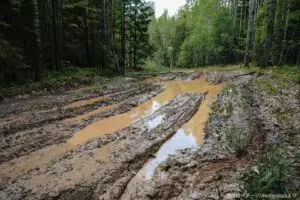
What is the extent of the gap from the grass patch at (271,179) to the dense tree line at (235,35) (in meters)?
14.6

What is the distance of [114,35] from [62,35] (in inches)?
311

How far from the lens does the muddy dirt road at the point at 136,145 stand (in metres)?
3.92

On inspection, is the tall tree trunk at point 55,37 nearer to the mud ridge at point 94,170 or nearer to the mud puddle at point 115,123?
the mud puddle at point 115,123

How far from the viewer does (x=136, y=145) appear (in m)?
5.54

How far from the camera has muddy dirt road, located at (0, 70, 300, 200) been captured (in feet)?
12.8

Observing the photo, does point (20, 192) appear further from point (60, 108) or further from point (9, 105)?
point (9, 105)

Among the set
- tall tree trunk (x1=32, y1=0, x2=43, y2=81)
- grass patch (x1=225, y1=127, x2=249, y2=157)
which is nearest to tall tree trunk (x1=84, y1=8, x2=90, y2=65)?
tall tree trunk (x1=32, y1=0, x2=43, y2=81)

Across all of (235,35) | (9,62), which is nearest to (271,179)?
(9,62)

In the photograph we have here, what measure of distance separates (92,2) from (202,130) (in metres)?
18.0

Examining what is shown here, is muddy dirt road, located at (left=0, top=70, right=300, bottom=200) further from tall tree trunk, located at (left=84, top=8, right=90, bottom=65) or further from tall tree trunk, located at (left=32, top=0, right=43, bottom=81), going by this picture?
tall tree trunk, located at (left=84, top=8, right=90, bottom=65)

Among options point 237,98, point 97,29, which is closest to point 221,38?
point 97,29

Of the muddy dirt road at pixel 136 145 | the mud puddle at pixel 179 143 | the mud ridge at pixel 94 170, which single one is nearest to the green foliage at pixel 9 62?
the muddy dirt road at pixel 136 145

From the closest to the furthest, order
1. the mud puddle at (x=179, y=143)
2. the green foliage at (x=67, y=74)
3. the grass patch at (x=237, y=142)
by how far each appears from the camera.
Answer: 1. the mud puddle at (x=179, y=143)
2. the grass patch at (x=237, y=142)
3. the green foliage at (x=67, y=74)

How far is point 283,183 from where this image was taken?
3453 millimetres
